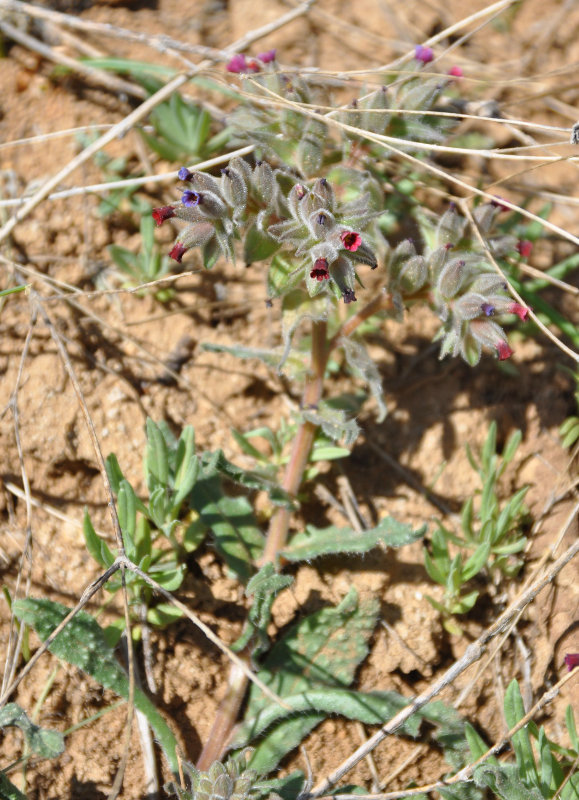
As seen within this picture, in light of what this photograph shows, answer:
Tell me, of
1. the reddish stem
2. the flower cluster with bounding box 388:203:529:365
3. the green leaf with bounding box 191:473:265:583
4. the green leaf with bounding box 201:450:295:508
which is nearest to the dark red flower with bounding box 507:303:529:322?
the flower cluster with bounding box 388:203:529:365

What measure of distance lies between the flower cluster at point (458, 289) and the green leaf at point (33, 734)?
201cm

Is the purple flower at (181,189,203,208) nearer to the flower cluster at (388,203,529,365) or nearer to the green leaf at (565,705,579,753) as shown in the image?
the flower cluster at (388,203,529,365)

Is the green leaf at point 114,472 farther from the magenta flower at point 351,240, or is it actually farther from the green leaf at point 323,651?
the magenta flower at point 351,240

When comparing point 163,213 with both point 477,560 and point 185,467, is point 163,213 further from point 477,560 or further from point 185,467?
point 477,560

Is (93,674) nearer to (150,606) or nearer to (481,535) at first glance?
(150,606)

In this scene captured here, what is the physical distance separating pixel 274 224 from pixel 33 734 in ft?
6.60

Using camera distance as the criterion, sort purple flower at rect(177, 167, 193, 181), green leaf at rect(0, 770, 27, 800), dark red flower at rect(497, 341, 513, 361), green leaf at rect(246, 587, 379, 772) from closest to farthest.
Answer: green leaf at rect(0, 770, 27, 800)
purple flower at rect(177, 167, 193, 181)
dark red flower at rect(497, 341, 513, 361)
green leaf at rect(246, 587, 379, 772)

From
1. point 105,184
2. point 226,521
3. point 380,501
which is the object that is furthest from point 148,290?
point 380,501

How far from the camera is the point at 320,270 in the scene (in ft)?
8.60

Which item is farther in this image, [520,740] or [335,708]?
[335,708]

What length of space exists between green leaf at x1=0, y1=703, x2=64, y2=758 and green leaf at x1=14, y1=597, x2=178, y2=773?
23 cm

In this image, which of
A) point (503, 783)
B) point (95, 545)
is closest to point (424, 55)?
point (95, 545)

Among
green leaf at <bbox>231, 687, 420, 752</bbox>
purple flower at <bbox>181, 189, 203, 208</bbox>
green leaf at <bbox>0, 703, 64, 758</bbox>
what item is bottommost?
green leaf at <bbox>231, 687, 420, 752</bbox>

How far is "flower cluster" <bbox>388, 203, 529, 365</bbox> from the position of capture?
2945 mm
